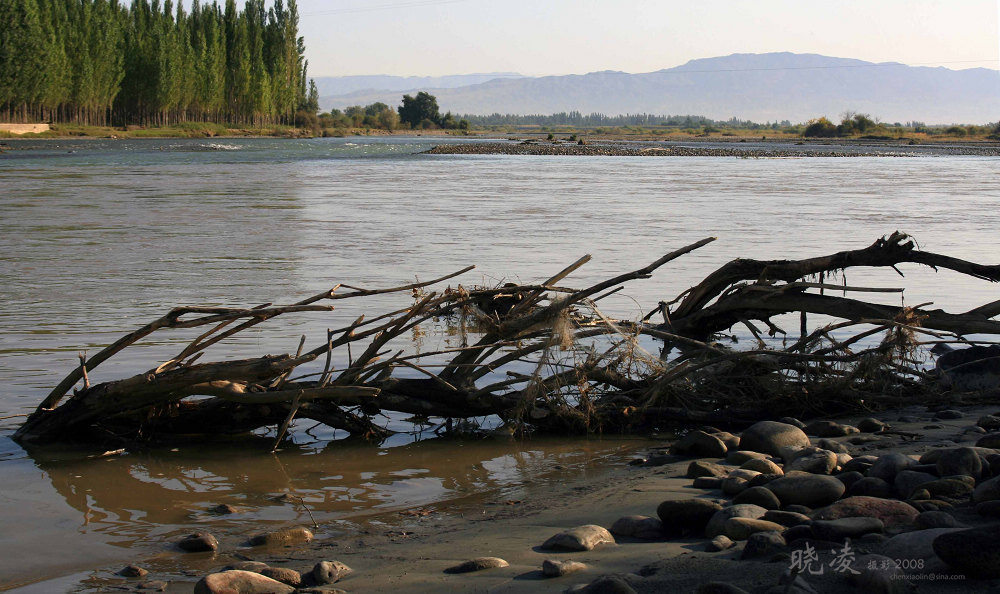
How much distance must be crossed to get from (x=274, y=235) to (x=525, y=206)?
24.0 ft

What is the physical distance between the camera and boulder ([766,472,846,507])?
13.0 feet

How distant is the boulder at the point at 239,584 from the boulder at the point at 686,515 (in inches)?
60.7

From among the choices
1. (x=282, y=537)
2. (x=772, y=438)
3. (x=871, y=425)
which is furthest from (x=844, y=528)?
(x=871, y=425)

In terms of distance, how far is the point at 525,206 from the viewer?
70.8 ft

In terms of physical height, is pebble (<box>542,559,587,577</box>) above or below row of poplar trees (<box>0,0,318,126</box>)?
below

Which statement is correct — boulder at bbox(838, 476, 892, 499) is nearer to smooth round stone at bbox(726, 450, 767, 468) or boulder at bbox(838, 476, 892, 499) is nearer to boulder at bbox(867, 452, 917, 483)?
boulder at bbox(867, 452, 917, 483)

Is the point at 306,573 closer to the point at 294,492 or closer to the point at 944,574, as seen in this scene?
the point at 294,492

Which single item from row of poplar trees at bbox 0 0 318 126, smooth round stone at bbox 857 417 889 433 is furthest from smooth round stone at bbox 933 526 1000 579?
row of poplar trees at bbox 0 0 318 126

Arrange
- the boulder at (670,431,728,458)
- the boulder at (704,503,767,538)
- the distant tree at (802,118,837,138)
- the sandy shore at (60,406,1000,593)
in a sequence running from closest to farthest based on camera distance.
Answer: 1. the sandy shore at (60,406,1000,593)
2. the boulder at (704,503,767,538)
3. the boulder at (670,431,728,458)
4. the distant tree at (802,118,837,138)

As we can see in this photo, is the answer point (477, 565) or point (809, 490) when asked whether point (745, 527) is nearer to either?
point (809, 490)

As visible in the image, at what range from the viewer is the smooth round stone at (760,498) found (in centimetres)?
394

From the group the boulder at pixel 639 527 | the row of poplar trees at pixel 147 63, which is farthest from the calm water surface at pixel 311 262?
the row of poplar trees at pixel 147 63

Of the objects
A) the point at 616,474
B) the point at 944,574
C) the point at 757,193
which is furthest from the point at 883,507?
the point at 757,193

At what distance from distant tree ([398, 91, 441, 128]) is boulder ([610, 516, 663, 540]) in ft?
492
